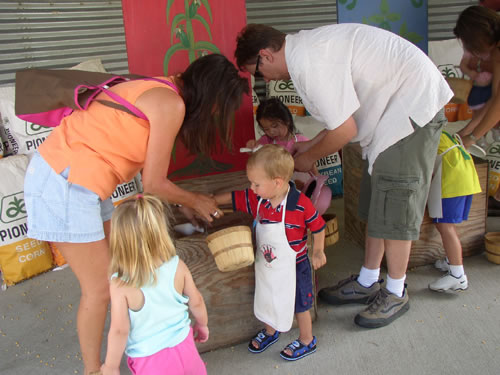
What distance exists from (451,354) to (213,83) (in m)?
1.84

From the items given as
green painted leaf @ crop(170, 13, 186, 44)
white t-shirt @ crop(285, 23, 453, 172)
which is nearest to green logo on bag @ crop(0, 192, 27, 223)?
green painted leaf @ crop(170, 13, 186, 44)

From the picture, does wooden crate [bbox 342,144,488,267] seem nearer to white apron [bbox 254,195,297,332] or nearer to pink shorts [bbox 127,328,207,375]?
white apron [bbox 254,195,297,332]

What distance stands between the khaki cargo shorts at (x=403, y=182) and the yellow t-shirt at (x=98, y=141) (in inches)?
49.4

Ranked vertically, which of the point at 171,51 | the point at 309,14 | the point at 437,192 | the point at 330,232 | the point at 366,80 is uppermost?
the point at 309,14

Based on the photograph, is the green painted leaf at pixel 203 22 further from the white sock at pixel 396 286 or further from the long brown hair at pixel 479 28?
the white sock at pixel 396 286

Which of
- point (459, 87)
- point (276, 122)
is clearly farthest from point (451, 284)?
point (459, 87)

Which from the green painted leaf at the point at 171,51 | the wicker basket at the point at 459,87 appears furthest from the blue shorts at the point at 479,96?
the green painted leaf at the point at 171,51

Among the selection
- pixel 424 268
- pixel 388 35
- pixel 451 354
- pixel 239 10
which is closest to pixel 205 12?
pixel 239 10

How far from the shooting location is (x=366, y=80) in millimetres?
2285

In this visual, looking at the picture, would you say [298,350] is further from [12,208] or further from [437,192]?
[12,208]

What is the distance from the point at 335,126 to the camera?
2234 millimetres

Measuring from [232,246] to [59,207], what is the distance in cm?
75

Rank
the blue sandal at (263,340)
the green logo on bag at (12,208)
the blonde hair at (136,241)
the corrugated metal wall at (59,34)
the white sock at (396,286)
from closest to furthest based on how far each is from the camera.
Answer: the blonde hair at (136,241) → the blue sandal at (263,340) → the white sock at (396,286) → the green logo on bag at (12,208) → the corrugated metal wall at (59,34)

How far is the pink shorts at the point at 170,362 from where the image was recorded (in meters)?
1.68
